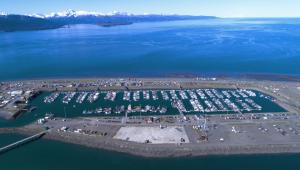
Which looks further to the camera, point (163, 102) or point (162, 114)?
point (163, 102)

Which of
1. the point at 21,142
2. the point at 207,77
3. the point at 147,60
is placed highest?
the point at 147,60

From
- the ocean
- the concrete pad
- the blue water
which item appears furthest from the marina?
the blue water

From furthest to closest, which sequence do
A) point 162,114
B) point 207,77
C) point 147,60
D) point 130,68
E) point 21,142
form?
point 147,60, point 130,68, point 207,77, point 162,114, point 21,142

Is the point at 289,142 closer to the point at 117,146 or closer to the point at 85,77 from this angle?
the point at 117,146

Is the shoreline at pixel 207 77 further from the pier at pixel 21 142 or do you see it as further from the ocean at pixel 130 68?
the pier at pixel 21 142

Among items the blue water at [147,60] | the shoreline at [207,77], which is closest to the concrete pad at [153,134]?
the shoreline at [207,77]

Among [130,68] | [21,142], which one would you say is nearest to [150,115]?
[21,142]

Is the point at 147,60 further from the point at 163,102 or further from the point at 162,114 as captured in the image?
the point at 162,114

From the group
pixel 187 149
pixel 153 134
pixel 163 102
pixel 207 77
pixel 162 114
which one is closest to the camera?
pixel 187 149

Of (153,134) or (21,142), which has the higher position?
(153,134)
